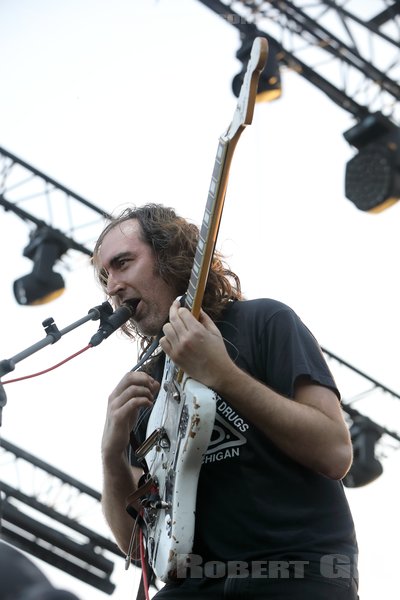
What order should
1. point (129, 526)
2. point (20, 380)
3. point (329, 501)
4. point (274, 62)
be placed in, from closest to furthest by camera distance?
point (329, 501) → point (20, 380) → point (129, 526) → point (274, 62)

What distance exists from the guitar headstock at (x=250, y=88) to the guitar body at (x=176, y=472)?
2.23 feet

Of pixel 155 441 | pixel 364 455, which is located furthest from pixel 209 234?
pixel 364 455

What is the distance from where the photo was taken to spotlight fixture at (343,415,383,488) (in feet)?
27.9

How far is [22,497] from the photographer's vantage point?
27.2ft

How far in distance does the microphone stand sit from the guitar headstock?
630mm

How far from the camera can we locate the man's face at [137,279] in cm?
302

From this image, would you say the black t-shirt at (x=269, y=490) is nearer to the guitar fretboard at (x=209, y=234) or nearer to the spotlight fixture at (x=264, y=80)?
the guitar fretboard at (x=209, y=234)

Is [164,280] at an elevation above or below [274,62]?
below

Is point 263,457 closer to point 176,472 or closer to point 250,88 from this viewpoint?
point 176,472

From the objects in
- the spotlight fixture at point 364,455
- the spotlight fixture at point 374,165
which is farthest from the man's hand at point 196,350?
the spotlight fixture at point 364,455

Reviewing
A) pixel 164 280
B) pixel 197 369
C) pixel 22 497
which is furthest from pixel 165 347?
pixel 22 497

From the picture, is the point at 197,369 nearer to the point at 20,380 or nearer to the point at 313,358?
the point at 313,358

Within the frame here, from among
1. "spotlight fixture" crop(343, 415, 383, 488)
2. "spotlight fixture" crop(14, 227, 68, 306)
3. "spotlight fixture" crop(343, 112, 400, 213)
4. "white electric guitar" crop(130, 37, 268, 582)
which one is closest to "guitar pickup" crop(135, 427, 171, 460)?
"white electric guitar" crop(130, 37, 268, 582)

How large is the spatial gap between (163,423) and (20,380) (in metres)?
0.41
